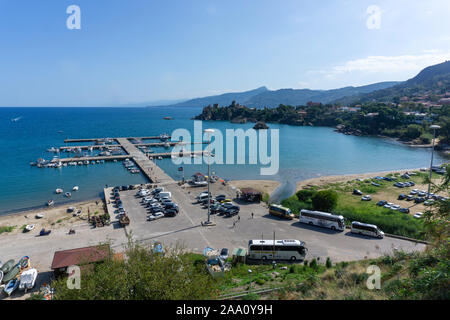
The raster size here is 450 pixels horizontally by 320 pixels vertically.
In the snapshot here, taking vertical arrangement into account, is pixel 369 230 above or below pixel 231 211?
below

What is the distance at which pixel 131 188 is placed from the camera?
3259 cm

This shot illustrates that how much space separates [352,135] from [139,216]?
9078 centimetres

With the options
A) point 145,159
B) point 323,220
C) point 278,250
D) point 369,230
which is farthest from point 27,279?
point 145,159

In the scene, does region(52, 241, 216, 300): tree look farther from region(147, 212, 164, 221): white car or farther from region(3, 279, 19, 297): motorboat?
region(147, 212, 164, 221): white car

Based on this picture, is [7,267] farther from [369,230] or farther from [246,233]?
[369,230]

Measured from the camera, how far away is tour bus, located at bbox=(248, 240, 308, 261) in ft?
55.4

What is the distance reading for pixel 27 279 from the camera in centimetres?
1470

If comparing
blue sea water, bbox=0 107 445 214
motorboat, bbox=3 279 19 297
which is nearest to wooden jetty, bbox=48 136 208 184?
blue sea water, bbox=0 107 445 214

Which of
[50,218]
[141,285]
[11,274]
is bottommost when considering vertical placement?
[50,218]

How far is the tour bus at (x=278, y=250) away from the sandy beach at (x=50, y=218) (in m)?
16.9

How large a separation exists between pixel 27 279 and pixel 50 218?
13.7 meters

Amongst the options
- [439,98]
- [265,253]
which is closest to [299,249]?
[265,253]

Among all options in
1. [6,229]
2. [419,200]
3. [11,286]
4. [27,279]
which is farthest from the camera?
[419,200]
